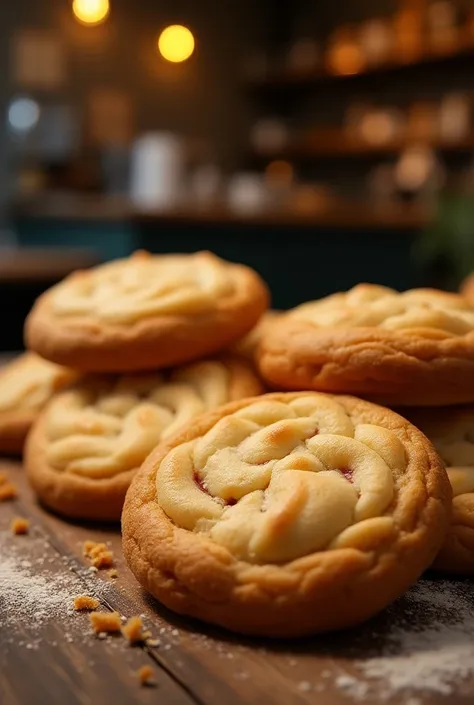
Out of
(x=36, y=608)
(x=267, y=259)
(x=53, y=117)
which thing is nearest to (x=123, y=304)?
(x=36, y=608)

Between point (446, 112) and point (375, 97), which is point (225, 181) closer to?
point (375, 97)

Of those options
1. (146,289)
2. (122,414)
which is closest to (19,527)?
(122,414)

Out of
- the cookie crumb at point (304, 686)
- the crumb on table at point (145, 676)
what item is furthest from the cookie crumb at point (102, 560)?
the cookie crumb at point (304, 686)

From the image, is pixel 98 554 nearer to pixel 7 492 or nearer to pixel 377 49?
pixel 7 492

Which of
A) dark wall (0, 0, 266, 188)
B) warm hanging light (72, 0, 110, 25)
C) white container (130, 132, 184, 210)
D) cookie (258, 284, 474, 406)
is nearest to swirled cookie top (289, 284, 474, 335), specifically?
cookie (258, 284, 474, 406)

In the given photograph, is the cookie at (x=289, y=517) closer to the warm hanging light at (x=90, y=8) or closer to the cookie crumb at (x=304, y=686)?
the cookie crumb at (x=304, y=686)

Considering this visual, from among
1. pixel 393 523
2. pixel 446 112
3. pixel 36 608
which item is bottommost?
pixel 36 608
